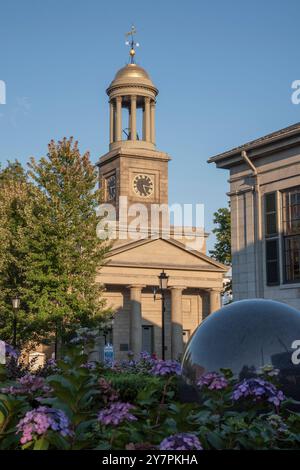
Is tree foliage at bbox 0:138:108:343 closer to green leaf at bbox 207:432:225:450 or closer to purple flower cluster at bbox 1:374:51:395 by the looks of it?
purple flower cluster at bbox 1:374:51:395

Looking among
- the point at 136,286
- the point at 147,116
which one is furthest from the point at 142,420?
the point at 147,116

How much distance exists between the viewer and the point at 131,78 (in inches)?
2990

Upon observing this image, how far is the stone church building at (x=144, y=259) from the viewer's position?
61181mm

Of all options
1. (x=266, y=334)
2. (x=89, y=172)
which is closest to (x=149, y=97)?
(x=89, y=172)

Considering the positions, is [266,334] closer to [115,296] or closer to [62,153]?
[62,153]

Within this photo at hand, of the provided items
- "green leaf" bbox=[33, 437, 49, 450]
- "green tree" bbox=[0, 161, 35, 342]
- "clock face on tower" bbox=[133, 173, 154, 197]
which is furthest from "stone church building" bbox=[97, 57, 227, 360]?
"green leaf" bbox=[33, 437, 49, 450]

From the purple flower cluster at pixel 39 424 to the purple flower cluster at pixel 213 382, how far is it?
105 inches

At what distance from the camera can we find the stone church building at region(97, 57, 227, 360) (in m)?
61.2

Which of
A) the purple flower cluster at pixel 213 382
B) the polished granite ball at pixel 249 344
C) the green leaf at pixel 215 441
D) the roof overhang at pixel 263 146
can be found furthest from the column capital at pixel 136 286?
the green leaf at pixel 215 441

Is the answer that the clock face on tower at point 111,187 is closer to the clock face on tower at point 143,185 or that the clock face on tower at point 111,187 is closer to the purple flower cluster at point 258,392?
the clock face on tower at point 143,185

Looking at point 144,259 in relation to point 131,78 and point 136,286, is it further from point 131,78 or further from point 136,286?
point 131,78

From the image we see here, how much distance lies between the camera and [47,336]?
3594cm

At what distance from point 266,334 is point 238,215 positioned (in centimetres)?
2792

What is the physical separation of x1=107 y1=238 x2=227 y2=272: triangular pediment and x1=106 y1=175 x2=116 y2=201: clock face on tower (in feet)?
48.0
